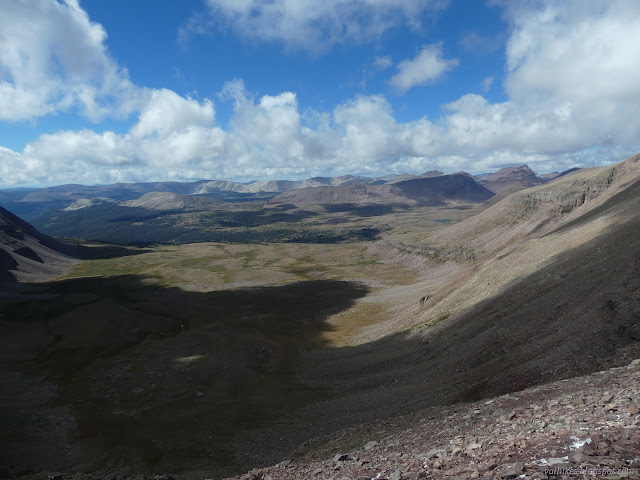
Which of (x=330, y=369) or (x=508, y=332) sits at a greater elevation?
(x=508, y=332)

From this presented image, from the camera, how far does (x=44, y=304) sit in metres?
95.2

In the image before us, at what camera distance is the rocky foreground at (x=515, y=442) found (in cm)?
1226

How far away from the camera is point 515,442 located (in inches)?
592

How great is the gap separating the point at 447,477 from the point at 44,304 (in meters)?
113

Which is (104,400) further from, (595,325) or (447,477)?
(595,325)

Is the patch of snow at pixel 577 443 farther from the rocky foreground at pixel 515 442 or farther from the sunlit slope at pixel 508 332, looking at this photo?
the sunlit slope at pixel 508 332

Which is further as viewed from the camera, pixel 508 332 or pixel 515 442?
pixel 508 332

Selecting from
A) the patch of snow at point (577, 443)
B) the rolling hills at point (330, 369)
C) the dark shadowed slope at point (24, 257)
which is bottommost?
the rolling hills at point (330, 369)

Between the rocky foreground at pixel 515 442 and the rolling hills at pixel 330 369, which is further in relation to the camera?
the rolling hills at pixel 330 369

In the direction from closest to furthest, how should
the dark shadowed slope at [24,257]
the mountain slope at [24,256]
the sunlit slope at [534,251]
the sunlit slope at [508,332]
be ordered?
the sunlit slope at [508,332]
the sunlit slope at [534,251]
the dark shadowed slope at [24,257]
the mountain slope at [24,256]

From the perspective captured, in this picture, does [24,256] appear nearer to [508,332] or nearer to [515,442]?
[508,332]

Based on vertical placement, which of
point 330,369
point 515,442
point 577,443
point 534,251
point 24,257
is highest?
point 24,257

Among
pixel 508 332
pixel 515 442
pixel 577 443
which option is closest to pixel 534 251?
pixel 508 332

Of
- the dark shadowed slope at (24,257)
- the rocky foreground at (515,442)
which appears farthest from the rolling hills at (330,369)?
the dark shadowed slope at (24,257)
